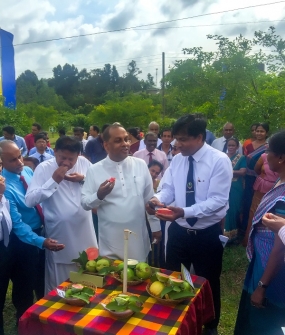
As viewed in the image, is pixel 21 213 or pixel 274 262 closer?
pixel 274 262

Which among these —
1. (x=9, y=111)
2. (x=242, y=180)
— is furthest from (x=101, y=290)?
(x=9, y=111)

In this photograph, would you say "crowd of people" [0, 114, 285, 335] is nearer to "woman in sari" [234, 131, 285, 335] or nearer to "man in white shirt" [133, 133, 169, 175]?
"woman in sari" [234, 131, 285, 335]

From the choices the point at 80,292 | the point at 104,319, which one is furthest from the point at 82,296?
the point at 104,319

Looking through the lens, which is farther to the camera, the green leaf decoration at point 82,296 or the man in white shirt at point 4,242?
the man in white shirt at point 4,242

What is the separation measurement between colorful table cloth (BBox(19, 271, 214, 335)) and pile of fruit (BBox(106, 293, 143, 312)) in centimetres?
5

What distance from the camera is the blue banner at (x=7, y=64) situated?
14.0 meters

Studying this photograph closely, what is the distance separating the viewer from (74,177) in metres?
2.99

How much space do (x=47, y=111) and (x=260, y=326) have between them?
104 ft

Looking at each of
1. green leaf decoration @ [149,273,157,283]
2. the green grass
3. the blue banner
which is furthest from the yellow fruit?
the blue banner

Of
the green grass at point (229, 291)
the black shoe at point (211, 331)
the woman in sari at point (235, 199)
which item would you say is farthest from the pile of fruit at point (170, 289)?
the woman in sari at point (235, 199)

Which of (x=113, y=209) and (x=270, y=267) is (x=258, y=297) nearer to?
(x=270, y=267)

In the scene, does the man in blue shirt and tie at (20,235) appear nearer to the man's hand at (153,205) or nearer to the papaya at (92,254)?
the papaya at (92,254)

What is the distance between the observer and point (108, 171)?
291 cm

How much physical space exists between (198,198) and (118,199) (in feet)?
2.28
